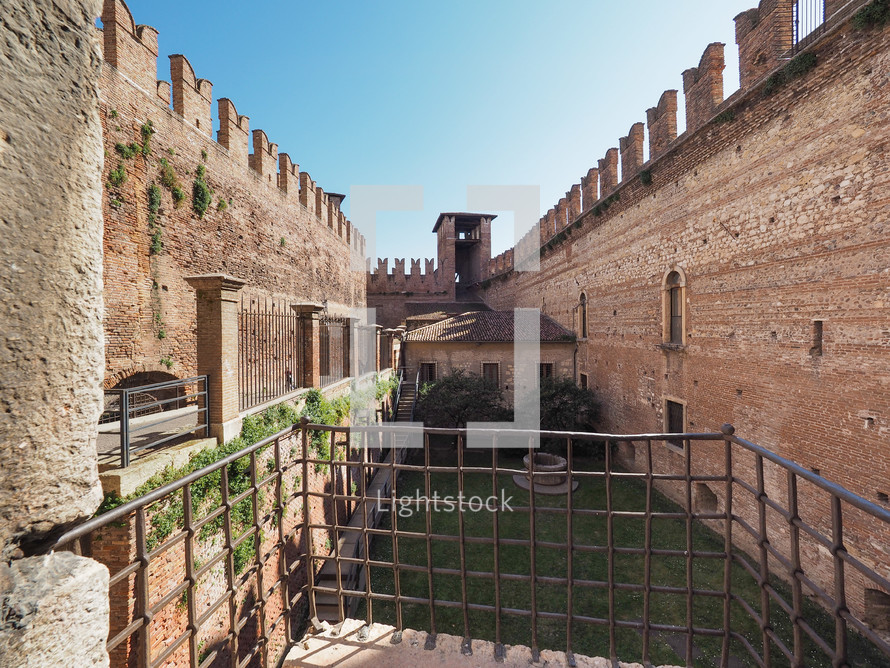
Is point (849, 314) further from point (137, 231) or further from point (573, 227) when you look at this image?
point (137, 231)

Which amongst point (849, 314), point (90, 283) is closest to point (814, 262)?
point (849, 314)

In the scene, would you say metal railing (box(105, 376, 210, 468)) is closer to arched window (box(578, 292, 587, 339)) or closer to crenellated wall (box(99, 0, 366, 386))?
crenellated wall (box(99, 0, 366, 386))

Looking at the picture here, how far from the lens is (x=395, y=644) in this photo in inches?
99.9

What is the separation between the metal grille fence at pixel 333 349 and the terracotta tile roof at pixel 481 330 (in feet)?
24.3

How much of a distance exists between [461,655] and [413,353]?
1458cm

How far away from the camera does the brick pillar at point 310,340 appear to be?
709 centimetres

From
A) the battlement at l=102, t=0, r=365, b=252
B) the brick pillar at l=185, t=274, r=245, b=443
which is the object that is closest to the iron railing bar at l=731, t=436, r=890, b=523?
the brick pillar at l=185, t=274, r=245, b=443

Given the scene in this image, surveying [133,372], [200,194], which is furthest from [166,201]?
[133,372]

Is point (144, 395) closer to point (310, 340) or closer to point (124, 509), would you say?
point (310, 340)

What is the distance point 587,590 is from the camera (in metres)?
6.84

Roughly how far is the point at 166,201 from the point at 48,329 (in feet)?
29.2

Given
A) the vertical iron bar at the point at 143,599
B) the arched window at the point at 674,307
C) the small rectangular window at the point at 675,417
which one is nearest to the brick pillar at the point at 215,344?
the vertical iron bar at the point at 143,599

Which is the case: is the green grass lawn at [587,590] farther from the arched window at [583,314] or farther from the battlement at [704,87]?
the battlement at [704,87]

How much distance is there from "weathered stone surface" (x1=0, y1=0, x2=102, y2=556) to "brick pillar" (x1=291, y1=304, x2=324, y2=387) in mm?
6199
